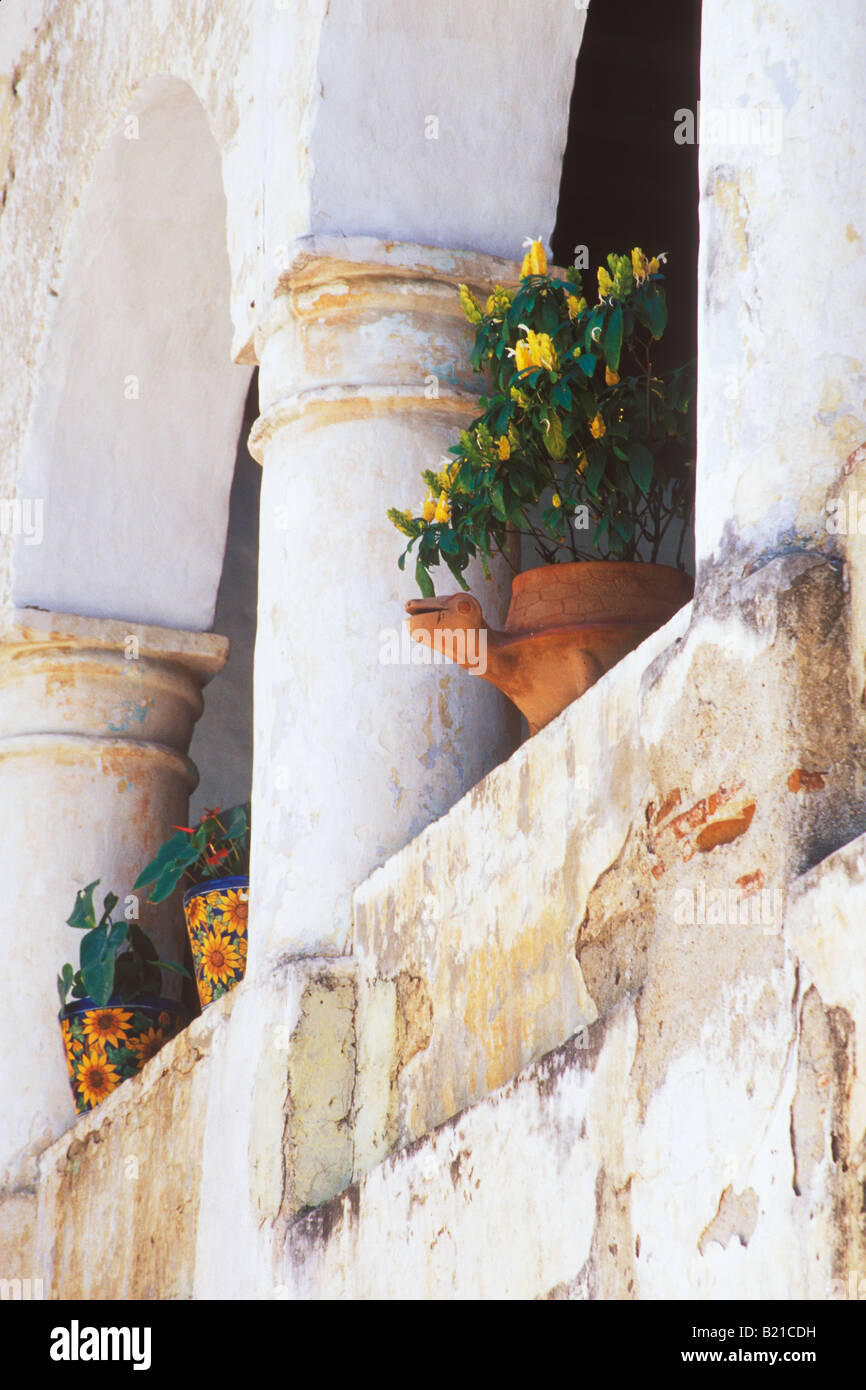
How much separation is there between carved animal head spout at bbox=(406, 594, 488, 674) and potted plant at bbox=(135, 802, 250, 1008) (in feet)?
3.99

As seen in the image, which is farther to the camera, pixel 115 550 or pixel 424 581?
pixel 115 550

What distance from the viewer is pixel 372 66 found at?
3.41 m

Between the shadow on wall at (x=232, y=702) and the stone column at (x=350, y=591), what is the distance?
3.98m

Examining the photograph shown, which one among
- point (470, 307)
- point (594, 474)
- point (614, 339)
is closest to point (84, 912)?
point (470, 307)

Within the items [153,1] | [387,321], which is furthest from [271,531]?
[153,1]

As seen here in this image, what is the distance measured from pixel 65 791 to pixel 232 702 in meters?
2.67

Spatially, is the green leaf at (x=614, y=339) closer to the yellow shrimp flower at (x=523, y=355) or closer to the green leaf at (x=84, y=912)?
the yellow shrimp flower at (x=523, y=355)

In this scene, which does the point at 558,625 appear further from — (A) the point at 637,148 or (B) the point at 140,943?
(A) the point at 637,148

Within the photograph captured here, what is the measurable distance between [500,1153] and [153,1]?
326cm

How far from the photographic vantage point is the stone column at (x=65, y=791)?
184 inches

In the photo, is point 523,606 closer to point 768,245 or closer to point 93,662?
point 768,245

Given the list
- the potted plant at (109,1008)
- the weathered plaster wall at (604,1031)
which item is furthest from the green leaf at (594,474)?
the potted plant at (109,1008)

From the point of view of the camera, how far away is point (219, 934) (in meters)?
3.91

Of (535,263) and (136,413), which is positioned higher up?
(136,413)
